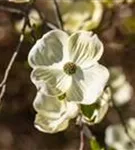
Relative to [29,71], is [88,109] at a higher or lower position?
higher

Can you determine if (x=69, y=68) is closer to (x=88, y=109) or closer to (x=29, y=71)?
(x=88, y=109)

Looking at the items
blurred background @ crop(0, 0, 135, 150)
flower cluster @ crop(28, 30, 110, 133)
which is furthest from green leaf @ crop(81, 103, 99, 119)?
blurred background @ crop(0, 0, 135, 150)

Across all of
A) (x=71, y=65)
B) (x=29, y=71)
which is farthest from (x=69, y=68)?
(x=29, y=71)

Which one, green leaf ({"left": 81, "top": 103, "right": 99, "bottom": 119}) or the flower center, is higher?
the flower center

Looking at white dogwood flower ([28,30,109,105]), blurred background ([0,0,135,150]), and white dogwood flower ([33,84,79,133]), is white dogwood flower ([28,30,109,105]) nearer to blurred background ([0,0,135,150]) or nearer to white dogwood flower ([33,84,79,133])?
white dogwood flower ([33,84,79,133])

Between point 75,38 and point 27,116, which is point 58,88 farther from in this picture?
point 27,116

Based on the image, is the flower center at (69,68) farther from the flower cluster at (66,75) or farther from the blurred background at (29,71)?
the blurred background at (29,71)
